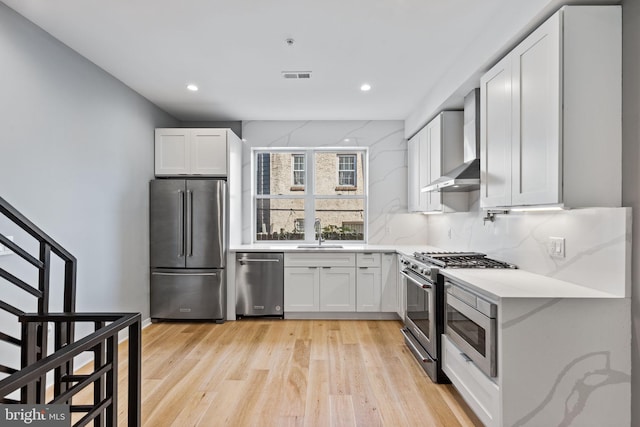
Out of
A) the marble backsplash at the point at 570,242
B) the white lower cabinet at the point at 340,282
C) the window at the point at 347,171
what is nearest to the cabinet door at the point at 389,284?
the white lower cabinet at the point at 340,282

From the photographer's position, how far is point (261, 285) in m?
4.41

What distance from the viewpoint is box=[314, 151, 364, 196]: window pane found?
17.1 ft

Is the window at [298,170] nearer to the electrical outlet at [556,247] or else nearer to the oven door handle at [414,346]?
the oven door handle at [414,346]

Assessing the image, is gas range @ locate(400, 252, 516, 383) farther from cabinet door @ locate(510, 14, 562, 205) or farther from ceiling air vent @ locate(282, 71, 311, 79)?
ceiling air vent @ locate(282, 71, 311, 79)

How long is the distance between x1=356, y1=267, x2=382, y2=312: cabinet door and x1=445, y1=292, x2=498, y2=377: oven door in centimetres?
169

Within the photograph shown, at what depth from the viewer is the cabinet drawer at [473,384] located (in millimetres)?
1924

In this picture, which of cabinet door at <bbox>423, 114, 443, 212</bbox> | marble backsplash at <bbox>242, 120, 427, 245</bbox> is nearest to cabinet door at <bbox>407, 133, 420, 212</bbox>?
marble backsplash at <bbox>242, 120, 427, 245</bbox>

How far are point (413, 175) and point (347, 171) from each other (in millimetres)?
995

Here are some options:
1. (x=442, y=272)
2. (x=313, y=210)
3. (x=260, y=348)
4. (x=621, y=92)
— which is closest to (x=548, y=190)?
(x=621, y=92)

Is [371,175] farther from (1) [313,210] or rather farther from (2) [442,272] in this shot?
(2) [442,272]

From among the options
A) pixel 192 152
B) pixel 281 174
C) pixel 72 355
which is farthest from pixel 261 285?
pixel 72 355

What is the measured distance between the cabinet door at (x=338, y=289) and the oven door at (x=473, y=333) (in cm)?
176

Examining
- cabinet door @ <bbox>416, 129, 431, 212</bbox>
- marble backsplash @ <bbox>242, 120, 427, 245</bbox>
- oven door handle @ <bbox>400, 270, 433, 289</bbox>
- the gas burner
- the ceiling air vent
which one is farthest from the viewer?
marble backsplash @ <bbox>242, 120, 427, 245</bbox>

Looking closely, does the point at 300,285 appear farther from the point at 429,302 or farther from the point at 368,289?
the point at 429,302
